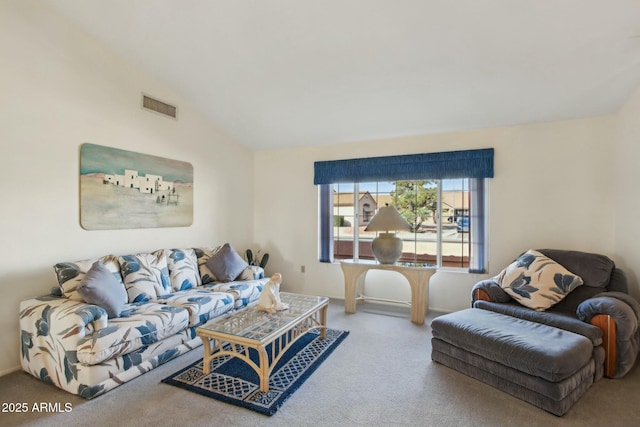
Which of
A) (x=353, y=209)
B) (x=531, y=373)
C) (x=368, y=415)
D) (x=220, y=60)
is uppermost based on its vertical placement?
(x=220, y=60)

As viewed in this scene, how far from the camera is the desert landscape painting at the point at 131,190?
3.08m

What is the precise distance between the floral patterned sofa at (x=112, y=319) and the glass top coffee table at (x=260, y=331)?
0.39 meters

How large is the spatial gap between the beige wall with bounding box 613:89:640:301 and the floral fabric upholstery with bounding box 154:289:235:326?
12.7 ft

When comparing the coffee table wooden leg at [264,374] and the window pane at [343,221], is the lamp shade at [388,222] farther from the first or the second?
the coffee table wooden leg at [264,374]

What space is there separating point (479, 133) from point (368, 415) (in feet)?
11.0

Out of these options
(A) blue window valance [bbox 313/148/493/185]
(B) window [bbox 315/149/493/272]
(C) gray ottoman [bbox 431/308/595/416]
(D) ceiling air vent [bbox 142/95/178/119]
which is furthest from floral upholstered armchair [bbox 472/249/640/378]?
(D) ceiling air vent [bbox 142/95/178/119]

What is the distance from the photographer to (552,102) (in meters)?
3.29

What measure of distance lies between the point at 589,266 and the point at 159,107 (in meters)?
4.69

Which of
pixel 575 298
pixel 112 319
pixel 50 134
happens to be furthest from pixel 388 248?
pixel 50 134

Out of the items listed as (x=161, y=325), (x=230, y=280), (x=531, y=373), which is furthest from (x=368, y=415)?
(x=230, y=280)

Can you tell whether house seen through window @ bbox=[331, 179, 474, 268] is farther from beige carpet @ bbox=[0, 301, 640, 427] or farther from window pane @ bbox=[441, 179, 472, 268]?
beige carpet @ bbox=[0, 301, 640, 427]

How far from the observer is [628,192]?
10.3 feet

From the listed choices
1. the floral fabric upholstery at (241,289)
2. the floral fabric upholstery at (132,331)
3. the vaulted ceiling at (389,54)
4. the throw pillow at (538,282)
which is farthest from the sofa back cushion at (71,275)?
the throw pillow at (538,282)

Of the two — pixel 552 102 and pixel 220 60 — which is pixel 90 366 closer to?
pixel 220 60
